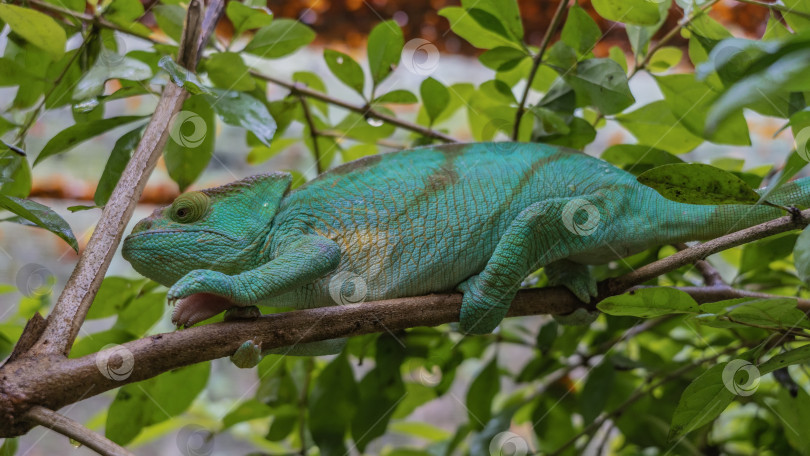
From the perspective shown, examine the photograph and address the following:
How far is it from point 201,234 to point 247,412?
2.11ft

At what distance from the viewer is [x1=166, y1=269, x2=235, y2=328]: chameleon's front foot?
44.5 inches

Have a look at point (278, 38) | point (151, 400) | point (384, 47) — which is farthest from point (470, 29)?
point (151, 400)

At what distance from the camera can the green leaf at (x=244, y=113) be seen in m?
1.40

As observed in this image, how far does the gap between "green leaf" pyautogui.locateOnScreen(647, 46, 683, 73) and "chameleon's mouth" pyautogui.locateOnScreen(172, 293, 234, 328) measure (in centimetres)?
116

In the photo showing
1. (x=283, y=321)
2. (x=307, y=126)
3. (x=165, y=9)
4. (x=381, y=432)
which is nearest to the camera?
(x=283, y=321)

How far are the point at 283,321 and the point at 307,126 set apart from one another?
856 millimetres

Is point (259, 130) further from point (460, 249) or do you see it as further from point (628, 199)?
point (628, 199)

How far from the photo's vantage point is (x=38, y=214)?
1131mm

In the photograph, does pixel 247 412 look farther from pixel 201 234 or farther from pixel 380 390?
pixel 201 234

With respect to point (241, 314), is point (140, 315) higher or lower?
higher

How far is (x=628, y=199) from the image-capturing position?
1.48 meters

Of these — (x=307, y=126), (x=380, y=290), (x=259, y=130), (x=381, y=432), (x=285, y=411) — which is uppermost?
(x=307, y=126)

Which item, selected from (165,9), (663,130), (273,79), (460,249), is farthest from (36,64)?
(663,130)

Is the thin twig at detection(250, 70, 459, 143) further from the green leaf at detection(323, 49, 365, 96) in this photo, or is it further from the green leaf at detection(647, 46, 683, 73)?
the green leaf at detection(647, 46, 683, 73)
